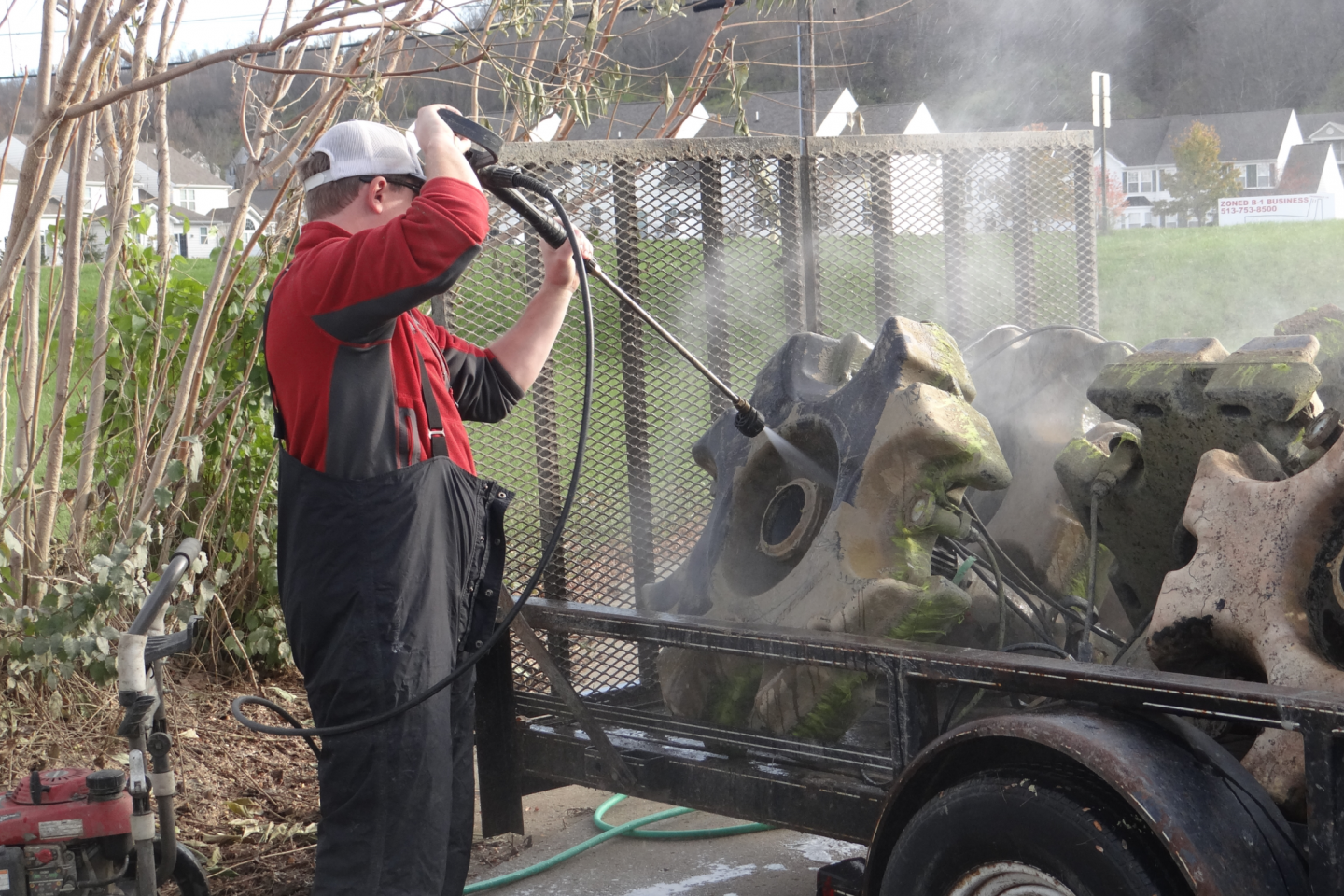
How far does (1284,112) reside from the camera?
73.2 meters

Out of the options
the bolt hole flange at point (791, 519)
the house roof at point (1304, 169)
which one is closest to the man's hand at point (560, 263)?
the bolt hole flange at point (791, 519)

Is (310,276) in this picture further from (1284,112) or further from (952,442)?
(1284,112)

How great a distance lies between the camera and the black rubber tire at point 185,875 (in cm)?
323

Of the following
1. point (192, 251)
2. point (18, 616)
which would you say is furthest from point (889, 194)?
point (192, 251)

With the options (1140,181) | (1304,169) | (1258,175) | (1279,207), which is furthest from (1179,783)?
(1140,181)

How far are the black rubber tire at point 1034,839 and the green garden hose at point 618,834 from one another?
4.90 feet

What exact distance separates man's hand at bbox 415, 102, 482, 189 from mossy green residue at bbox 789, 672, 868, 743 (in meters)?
1.32

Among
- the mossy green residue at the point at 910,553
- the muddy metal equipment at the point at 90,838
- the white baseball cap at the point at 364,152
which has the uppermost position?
the white baseball cap at the point at 364,152

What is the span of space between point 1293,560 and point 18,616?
3.81 m

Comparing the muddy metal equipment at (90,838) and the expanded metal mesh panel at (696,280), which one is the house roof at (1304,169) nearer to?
the expanded metal mesh panel at (696,280)

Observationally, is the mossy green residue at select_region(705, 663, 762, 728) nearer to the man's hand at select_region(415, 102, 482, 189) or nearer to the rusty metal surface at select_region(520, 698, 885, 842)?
the rusty metal surface at select_region(520, 698, 885, 842)

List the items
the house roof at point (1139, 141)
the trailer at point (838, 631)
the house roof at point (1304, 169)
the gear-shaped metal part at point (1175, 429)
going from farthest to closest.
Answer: the house roof at point (1139, 141) < the house roof at point (1304, 169) < the gear-shaped metal part at point (1175, 429) < the trailer at point (838, 631)

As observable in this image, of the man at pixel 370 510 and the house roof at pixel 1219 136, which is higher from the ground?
the house roof at pixel 1219 136

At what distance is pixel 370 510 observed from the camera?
8.26ft
